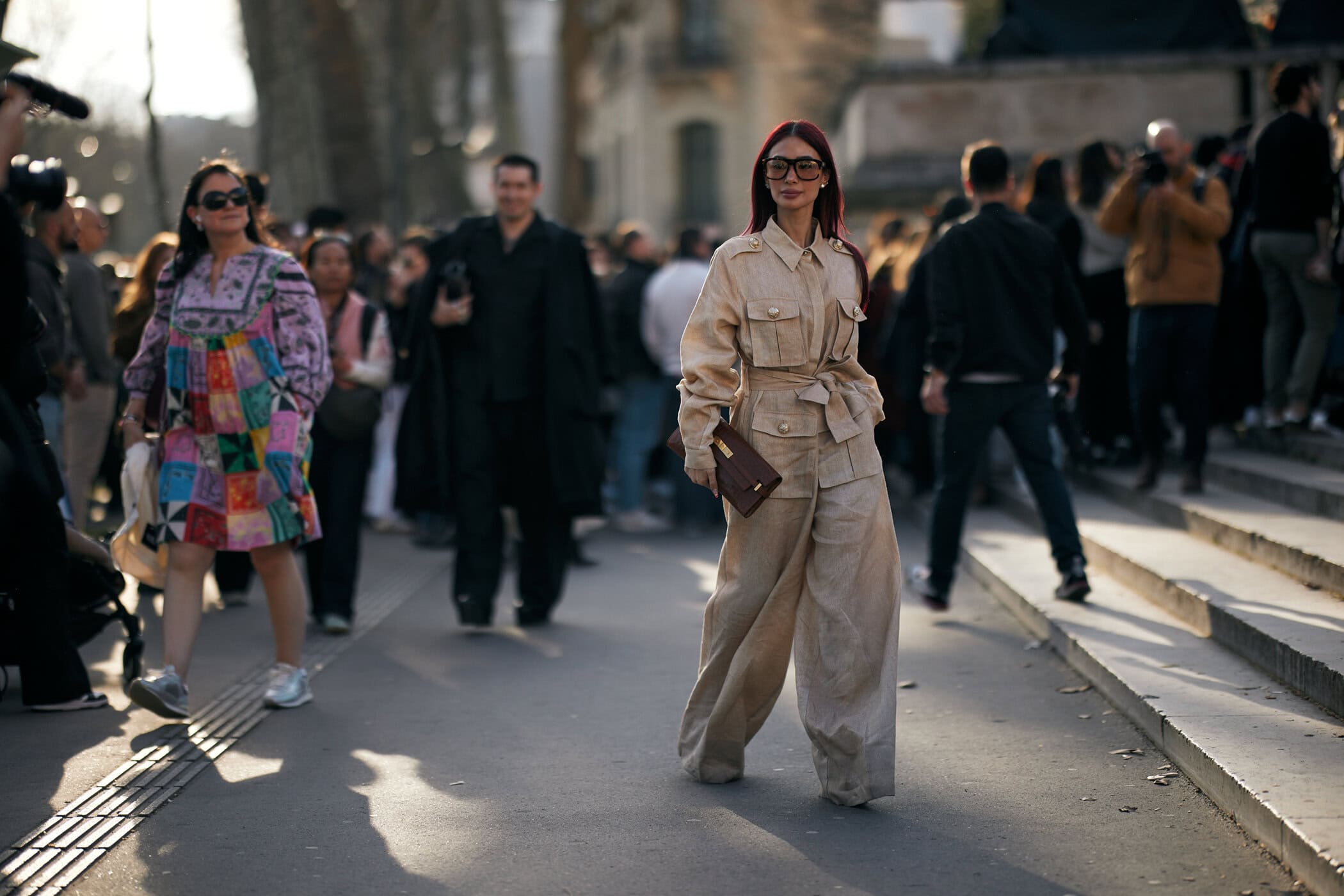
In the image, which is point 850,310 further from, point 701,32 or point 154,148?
point 701,32

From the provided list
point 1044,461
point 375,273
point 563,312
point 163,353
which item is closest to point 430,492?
point 563,312

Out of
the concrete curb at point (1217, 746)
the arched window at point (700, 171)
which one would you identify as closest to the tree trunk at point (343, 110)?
the concrete curb at point (1217, 746)

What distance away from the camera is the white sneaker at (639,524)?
42.8ft

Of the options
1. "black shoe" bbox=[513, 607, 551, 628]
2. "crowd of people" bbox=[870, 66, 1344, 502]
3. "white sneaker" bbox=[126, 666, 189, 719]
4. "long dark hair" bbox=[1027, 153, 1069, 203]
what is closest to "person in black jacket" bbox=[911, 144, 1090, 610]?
"crowd of people" bbox=[870, 66, 1344, 502]

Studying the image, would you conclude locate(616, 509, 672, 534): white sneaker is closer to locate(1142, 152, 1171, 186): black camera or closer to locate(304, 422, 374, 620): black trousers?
locate(304, 422, 374, 620): black trousers

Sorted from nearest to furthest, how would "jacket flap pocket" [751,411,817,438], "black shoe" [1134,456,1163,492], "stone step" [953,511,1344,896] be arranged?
"stone step" [953,511,1344,896]
"jacket flap pocket" [751,411,817,438]
"black shoe" [1134,456,1163,492]

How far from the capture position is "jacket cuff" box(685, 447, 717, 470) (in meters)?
5.10

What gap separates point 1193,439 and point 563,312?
12.5ft

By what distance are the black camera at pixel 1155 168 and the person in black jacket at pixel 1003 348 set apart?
172 cm

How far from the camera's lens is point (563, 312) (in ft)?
27.6

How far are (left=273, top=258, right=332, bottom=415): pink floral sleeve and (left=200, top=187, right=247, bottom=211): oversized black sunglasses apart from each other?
0.29 meters

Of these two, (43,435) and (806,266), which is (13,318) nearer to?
(43,435)

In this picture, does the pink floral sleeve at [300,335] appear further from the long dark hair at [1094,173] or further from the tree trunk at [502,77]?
the tree trunk at [502,77]

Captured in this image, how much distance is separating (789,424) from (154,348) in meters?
2.81
